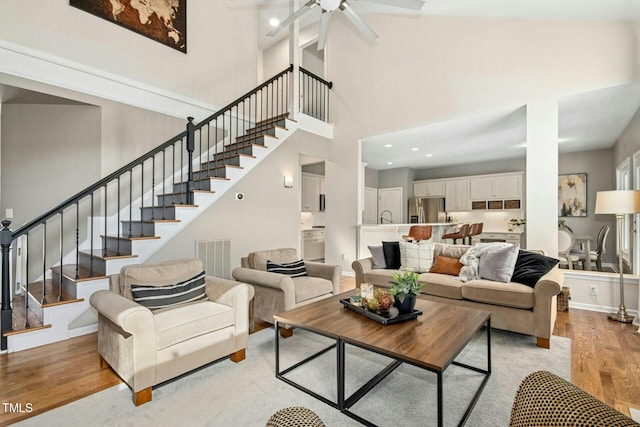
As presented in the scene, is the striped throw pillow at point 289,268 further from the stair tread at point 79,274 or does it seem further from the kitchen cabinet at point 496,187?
the kitchen cabinet at point 496,187

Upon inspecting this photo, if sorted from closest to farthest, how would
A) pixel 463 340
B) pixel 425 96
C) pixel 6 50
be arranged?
1. pixel 463 340
2. pixel 6 50
3. pixel 425 96

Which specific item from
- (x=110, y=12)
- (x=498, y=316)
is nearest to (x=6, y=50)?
(x=110, y=12)

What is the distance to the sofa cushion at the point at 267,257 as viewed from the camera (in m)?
3.61

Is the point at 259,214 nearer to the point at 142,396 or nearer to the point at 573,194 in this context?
the point at 142,396

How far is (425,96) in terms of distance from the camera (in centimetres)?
515

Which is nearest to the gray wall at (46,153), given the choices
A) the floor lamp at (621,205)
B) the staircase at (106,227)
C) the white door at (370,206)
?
the staircase at (106,227)

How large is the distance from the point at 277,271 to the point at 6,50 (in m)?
3.88

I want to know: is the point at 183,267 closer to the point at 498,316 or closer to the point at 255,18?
the point at 498,316

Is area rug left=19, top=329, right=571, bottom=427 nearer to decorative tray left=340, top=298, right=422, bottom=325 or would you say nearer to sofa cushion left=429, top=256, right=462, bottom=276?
decorative tray left=340, top=298, right=422, bottom=325

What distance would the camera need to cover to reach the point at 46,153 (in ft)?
13.6

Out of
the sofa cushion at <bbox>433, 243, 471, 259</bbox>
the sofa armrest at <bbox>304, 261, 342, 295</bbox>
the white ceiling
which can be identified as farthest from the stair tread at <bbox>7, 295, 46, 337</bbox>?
the white ceiling

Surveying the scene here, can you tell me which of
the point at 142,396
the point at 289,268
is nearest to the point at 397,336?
the point at 142,396

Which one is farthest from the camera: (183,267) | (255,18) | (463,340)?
(255,18)

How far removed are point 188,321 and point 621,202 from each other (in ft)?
14.8
